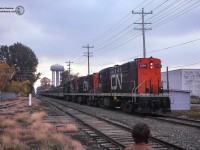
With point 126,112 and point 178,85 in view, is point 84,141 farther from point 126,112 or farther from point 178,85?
point 178,85

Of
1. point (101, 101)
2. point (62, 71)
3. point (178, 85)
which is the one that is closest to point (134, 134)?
point (101, 101)

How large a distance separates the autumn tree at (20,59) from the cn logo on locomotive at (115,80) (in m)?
75.7

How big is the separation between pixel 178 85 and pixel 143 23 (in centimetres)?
2652

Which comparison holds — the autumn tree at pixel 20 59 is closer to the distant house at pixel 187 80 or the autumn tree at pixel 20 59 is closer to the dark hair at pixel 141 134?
the distant house at pixel 187 80

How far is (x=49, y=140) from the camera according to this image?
11.5 meters

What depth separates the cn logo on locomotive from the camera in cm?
2636

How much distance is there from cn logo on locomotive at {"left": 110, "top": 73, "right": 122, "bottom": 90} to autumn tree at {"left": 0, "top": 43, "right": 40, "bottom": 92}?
7574 cm

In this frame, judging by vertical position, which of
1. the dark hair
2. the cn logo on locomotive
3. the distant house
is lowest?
the dark hair

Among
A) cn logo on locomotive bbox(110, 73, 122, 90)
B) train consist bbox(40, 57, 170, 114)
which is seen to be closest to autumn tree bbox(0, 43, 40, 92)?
train consist bbox(40, 57, 170, 114)

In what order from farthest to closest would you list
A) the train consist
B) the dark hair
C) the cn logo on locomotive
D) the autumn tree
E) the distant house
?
the autumn tree, the distant house, the cn logo on locomotive, the train consist, the dark hair

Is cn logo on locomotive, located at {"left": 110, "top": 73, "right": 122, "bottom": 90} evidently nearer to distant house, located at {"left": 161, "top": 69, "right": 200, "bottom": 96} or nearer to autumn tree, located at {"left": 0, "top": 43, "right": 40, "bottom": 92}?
distant house, located at {"left": 161, "top": 69, "right": 200, "bottom": 96}

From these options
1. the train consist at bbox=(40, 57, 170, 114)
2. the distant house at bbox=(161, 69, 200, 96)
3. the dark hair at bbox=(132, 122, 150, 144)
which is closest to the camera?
the dark hair at bbox=(132, 122, 150, 144)

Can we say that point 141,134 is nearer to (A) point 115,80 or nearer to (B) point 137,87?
(B) point 137,87

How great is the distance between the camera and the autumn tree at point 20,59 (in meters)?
101
